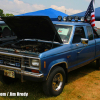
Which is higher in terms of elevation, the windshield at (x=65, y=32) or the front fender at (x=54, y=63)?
the windshield at (x=65, y=32)

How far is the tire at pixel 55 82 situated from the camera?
3.48 meters

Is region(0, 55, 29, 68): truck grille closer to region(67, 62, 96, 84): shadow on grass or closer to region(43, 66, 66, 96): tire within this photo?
region(43, 66, 66, 96): tire

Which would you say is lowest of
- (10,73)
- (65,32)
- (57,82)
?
(57,82)

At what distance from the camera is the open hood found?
3955mm

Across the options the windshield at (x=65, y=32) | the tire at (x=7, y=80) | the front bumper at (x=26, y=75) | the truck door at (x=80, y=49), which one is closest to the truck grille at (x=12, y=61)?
the front bumper at (x=26, y=75)

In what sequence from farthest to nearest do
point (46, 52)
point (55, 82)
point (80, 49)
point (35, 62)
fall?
point (80, 49)
point (55, 82)
point (46, 52)
point (35, 62)

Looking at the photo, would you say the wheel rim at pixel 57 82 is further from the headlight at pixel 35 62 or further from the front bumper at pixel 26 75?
the headlight at pixel 35 62

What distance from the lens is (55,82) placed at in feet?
12.5

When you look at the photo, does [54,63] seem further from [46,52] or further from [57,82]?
[57,82]

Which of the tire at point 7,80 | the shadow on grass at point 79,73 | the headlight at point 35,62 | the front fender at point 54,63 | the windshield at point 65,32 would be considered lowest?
the shadow on grass at point 79,73

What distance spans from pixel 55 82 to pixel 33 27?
1.94 m

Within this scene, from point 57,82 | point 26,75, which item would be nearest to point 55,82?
point 57,82

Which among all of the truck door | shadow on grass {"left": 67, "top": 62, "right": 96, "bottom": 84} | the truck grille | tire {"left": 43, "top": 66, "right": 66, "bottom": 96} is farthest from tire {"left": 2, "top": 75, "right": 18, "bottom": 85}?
the truck door

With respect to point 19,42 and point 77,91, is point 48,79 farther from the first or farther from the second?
point 19,42
